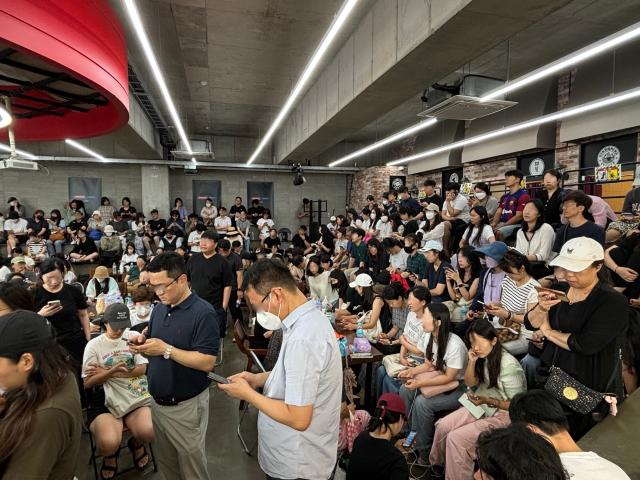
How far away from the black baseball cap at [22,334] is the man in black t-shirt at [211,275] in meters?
2.90

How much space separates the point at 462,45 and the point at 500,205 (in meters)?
2.76

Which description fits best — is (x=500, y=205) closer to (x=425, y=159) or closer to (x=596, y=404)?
(x=596, y=404)

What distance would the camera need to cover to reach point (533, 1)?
11.3ft

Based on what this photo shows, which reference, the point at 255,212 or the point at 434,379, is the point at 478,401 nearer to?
the point at 434,379

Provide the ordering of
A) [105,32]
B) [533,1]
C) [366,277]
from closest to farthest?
[533,1]
[105,32]
[366,277]

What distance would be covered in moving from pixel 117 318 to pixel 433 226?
544 centimetres

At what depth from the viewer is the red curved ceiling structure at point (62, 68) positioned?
9.70ft

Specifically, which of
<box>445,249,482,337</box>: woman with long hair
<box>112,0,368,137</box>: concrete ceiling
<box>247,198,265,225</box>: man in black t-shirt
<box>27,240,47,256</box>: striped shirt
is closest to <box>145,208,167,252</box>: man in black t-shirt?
<box>27,240,47,256</box>: striped shirt

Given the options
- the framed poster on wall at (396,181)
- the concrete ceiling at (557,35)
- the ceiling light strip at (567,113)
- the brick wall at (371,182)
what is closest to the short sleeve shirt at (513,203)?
the concrete ceiling at (557,35)

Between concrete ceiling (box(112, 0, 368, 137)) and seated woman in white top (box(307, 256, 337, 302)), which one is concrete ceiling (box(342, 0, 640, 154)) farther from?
seated woman in white top (box(307, 256, 337, 302))

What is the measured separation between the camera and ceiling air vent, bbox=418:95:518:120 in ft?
17.7

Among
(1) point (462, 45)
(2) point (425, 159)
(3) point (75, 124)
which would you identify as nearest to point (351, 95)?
(1) point (462, 45)

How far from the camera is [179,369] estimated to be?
219 centimetres

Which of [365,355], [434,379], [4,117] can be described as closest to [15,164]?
[4,117]
